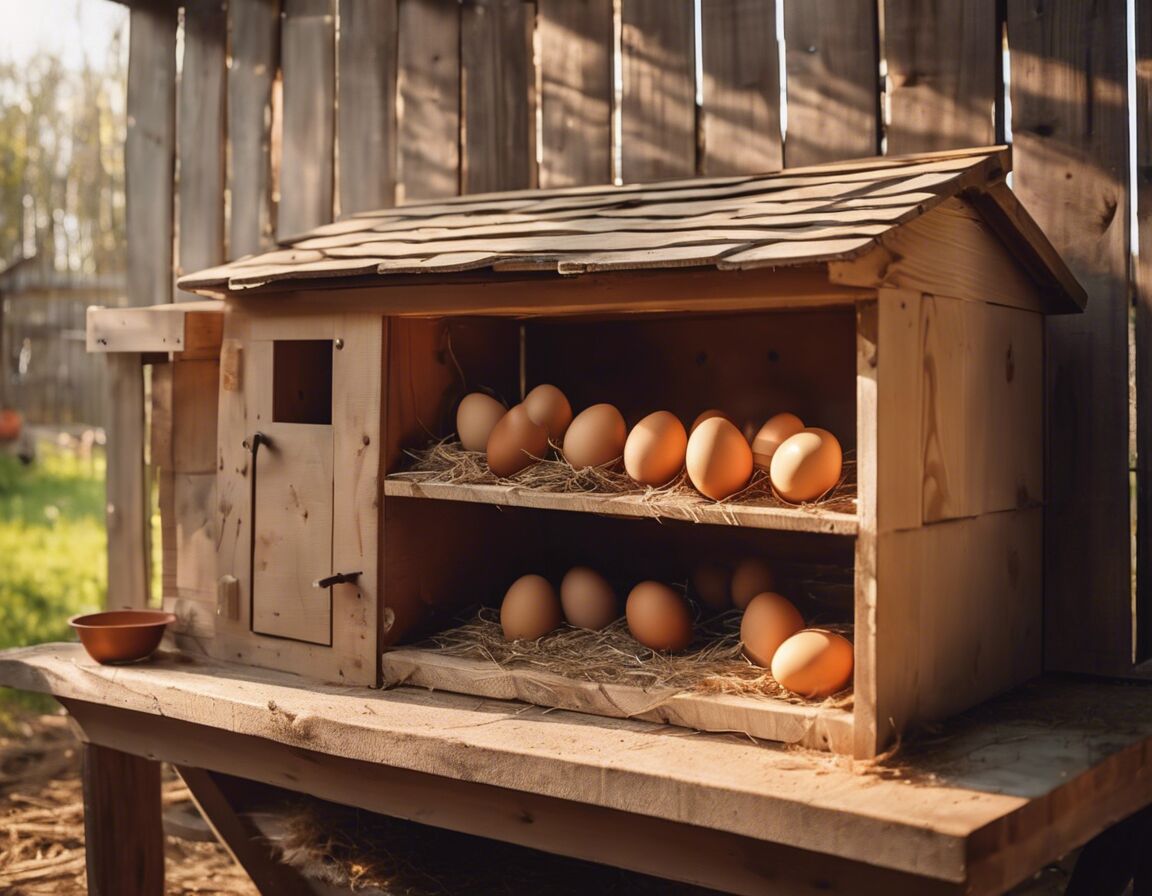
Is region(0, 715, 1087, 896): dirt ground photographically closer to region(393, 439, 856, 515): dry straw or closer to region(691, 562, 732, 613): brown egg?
region(691, 562, 732, 613): brown egg

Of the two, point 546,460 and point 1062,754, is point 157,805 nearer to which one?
point 546,460

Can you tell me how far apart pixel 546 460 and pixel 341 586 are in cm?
57

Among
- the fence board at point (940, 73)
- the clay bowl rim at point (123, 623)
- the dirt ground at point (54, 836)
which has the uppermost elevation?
the fence board at point (940, 73)

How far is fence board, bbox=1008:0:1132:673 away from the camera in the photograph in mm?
2684

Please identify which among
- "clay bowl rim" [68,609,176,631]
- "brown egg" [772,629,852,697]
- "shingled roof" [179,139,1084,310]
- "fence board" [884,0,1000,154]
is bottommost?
"clay bowl rim" [68,609,176,631]

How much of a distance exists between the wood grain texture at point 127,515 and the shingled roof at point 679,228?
→ 54.7 inches

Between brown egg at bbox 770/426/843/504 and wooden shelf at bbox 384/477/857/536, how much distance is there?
0.04 metres

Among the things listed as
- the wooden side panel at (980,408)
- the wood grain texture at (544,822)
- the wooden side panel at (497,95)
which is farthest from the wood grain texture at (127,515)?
the wooden side panel at (980,408)

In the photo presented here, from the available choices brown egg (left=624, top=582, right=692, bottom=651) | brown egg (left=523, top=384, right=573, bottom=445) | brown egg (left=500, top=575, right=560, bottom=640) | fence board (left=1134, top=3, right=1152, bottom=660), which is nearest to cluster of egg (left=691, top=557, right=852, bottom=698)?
brown egg (left=624, top=582, right=692, bottom=651)

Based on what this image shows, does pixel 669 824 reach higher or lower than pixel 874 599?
lower

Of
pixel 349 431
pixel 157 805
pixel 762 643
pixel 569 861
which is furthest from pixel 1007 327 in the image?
pixel 157 805

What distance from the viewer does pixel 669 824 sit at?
2123 mm

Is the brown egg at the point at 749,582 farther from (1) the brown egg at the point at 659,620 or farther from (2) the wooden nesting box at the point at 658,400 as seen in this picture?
(1) the brown egg at the point at 659,620

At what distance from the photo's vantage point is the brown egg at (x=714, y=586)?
2941 millimetres
